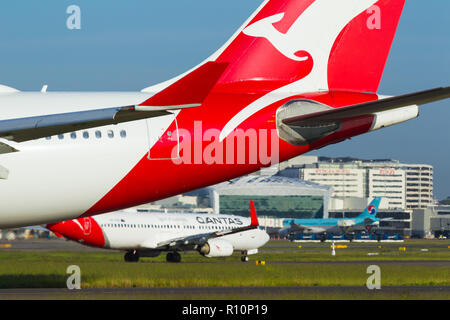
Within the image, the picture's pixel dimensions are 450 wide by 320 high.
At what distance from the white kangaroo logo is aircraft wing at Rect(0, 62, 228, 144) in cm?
666

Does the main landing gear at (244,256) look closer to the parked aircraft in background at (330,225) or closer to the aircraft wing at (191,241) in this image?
the aircraft wing at (191,241)

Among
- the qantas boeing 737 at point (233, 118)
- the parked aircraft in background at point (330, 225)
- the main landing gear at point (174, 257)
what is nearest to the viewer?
the qantas boeing 737 at point (233, 118)

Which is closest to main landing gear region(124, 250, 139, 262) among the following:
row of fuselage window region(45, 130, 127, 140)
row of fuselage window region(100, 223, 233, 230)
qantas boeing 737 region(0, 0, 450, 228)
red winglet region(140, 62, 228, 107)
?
row of fuselage window region(100, 223, 233, 230)

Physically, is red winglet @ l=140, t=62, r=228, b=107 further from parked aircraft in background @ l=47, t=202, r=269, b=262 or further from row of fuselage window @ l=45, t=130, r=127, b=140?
parked aircraft in background @ l=47, t=202, r=269, b=262

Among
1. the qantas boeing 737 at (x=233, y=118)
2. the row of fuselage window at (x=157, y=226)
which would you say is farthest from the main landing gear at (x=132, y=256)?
the qantas boeing 737 at (x=233, y=118)

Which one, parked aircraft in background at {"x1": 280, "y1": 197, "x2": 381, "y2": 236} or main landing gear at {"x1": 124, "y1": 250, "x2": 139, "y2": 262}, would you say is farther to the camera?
parked aircraft in background at {"x1": 280, "y1": 197, "x2": 381, "y2": 236}

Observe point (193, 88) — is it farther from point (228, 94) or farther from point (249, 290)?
point (249, 290)

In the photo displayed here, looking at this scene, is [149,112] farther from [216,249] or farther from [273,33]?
[216,249]

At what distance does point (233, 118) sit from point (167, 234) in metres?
35.9

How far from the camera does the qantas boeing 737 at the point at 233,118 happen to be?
1866 centimetres

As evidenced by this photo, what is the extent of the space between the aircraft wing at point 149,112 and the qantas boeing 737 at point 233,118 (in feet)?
1.87

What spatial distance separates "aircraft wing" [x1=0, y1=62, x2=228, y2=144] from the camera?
14758 mm

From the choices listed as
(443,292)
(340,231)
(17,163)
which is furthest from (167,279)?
(340,231)
